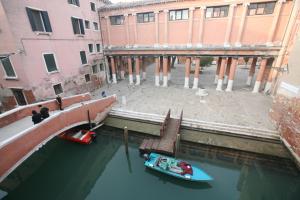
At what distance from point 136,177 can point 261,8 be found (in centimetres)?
1711

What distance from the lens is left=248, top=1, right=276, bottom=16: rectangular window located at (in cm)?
1327

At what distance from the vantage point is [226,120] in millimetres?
11414

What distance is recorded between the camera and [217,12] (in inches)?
577

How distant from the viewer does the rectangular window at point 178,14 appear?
51.3 feet

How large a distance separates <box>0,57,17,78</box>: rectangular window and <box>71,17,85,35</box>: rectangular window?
20.9ft

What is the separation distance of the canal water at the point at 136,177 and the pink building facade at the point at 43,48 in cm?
571

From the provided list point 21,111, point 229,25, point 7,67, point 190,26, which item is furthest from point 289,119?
point 7,67

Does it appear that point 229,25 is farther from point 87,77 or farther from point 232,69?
point 87,77

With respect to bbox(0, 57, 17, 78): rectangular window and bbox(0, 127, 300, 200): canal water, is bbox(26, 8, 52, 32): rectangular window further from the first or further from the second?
bbox(0, 127, 300, 200): canal water

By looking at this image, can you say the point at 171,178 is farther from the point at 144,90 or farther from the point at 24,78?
the point at 24,78

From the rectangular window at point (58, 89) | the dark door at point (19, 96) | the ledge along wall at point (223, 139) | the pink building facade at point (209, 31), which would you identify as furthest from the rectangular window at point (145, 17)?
the dark door at point (19, 96)

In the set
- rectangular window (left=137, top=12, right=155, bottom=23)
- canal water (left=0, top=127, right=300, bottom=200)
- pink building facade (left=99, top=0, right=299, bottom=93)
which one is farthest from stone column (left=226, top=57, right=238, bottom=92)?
rectangular window (left=137, top=12, right=155, bottom=23)

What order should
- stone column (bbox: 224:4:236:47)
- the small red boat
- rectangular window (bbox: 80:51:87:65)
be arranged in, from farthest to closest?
rectangular window (bbox: 80:51:87:65), stone column (bbox: 224:4:236:47), the small red boat

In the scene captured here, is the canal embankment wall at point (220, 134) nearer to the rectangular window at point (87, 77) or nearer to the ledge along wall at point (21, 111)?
the ledge along wall at point (21, 111)
